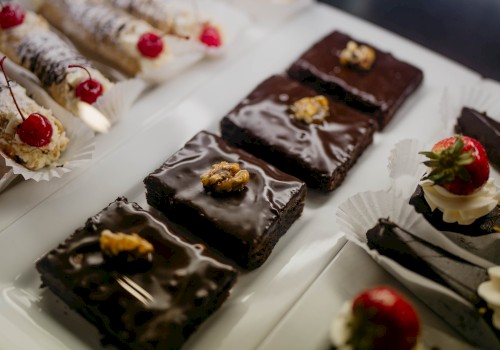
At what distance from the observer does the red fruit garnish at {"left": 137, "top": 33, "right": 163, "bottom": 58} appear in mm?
2895

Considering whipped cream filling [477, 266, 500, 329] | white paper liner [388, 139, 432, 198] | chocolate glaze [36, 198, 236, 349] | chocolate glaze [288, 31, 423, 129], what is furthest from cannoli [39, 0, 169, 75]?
whipped cream filling [477, 266, 500, 329]

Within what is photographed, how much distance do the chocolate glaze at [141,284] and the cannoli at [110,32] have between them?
117 centimetres

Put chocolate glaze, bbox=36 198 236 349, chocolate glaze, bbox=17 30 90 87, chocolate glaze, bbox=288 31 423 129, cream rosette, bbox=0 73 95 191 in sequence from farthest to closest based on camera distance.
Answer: chocolate glaze, bbox=288 31 423 129 < chocolate glaze, bbox=17 30 90 87 < cream rosette, bbox=0 73 95 191 < chocolate glaze, bbox=36 198 236 349

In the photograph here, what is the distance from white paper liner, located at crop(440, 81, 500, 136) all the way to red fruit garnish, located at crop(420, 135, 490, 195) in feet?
2.43

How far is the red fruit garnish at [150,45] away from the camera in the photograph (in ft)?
9.50

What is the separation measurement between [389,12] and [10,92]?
8.47ft

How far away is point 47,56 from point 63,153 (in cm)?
61

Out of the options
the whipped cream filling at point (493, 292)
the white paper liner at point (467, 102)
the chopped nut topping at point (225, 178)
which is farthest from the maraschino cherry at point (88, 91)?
the whipped cream filling at point (493, 292)

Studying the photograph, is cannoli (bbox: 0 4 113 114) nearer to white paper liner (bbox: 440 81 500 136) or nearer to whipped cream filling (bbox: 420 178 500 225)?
whipped cream filling (bbox: 420 178 500 225)

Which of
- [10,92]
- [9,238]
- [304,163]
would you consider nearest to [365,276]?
[304,163]

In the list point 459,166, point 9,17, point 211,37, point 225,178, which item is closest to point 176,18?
point 211,37

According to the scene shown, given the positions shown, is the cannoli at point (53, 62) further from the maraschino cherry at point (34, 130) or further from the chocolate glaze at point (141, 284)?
the chocolate glaze at point (141, 284)

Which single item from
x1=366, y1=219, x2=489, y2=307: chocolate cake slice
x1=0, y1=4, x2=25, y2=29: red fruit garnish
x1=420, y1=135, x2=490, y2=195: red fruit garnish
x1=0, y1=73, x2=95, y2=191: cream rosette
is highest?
x1=420, y1=135, x2=490, y2=195: red fruit garnish

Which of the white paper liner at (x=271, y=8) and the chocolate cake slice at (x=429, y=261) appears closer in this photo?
the chocolate cake slice at (x=429, y=261)
